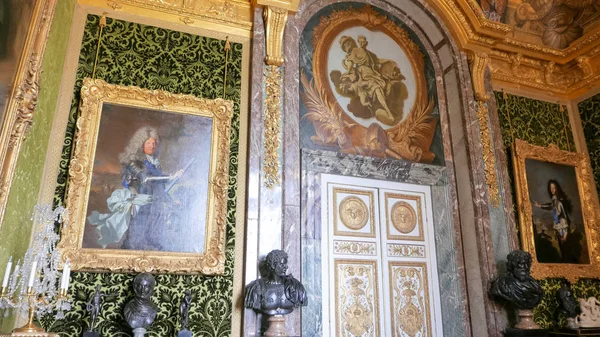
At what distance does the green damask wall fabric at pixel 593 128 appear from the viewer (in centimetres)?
754

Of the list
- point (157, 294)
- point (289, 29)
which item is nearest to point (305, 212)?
point (157, 294)

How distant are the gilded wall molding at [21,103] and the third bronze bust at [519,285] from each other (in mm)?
5643

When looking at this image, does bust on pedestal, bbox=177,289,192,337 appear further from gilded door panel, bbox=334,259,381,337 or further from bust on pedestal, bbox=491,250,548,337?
bust on pedestal, bbox=491,250,548,337

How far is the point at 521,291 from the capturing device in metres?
5.66

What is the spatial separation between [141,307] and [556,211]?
21.0 ft

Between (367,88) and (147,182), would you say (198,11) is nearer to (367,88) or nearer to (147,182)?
(147,182)

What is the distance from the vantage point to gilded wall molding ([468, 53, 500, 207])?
6.59 meters

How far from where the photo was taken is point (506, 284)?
5758 mm

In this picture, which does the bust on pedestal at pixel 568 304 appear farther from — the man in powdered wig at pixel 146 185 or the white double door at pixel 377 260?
the man in powdered wig at pixel 146 185

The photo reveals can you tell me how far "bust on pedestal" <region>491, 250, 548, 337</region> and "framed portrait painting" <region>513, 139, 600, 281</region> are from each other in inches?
38.7

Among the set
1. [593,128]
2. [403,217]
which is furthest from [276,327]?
[593,128]

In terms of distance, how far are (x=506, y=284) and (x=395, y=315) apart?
59.5 inches

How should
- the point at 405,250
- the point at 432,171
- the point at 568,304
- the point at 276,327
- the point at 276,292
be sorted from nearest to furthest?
the point at 276,327
the point at 276,292
the point at 405,250
the point at 568,304
the point at 432,171

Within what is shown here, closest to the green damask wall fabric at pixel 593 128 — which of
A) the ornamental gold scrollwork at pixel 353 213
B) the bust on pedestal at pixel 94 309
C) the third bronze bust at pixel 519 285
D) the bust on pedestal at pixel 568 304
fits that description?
the bust on pedestal at pixel 568 304
